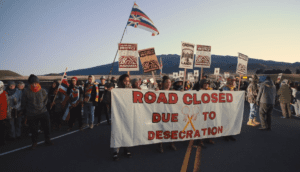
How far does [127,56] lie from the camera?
597 cm

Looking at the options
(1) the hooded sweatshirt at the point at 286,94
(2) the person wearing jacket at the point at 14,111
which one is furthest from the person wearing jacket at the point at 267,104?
(2) the person wearing jacket at the point at 14,111

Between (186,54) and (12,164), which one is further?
(186,54)

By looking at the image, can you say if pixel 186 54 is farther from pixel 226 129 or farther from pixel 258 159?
pixel 258 159

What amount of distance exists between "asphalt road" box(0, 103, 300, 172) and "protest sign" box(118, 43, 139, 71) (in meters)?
2.49

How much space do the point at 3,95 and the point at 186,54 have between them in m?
6.31

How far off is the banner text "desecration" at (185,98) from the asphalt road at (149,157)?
1.29 meters

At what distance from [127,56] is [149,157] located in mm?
3390

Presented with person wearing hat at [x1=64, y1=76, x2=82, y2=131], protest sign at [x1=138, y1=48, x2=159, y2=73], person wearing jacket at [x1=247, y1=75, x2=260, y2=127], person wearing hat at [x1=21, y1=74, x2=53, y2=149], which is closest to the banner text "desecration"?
protest sign at [x1=138, y1=48, x2=159, y2=73]

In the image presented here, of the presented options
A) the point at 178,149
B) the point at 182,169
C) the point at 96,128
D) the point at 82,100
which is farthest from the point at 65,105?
the point at 182,169

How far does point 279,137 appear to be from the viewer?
5.76m

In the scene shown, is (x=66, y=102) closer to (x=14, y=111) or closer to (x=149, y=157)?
(x=14, y=111)

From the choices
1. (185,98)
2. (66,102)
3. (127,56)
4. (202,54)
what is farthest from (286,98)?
(66,102)

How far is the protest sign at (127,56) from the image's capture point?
5.92 metres

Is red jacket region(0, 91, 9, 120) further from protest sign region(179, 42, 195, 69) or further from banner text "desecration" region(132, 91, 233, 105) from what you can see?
protest sign region(179, 42, 195, 69)
